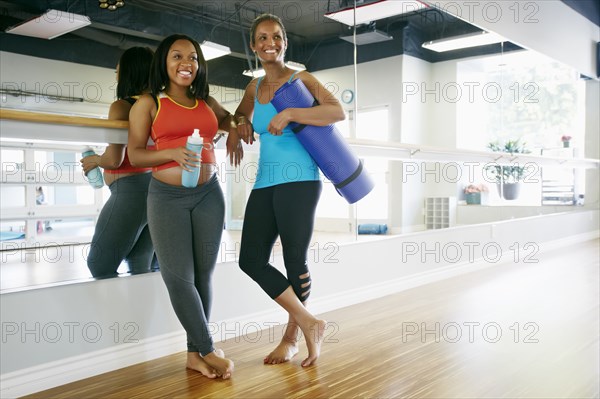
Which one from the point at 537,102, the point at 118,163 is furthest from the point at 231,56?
the point at 537,102

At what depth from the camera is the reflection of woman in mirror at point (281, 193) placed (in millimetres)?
2188

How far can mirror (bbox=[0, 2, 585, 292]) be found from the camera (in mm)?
1966

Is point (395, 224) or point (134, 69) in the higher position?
point (134, 69)

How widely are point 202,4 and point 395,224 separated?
1968mm

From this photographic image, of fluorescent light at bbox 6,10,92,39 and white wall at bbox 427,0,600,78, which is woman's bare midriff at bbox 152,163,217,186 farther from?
white wall at bbox 427,0,600,78

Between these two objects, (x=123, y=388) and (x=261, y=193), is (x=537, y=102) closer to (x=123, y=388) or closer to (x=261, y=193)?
(x=261, y=193)

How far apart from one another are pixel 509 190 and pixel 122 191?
428 centimetres

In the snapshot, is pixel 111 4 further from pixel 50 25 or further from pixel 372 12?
pixel 372 12

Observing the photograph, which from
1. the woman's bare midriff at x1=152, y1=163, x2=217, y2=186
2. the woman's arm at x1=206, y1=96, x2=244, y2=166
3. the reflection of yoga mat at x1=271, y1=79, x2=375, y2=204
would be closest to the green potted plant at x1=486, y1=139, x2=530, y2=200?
the reflection of yoga mat at x1=271, y1=79, x2=375, y2=204

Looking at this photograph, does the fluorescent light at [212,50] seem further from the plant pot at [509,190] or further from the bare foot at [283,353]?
the plant pot at [509,190]

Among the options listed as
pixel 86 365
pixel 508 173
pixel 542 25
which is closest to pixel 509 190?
pixel 508 173

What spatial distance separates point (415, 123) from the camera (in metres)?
4.20

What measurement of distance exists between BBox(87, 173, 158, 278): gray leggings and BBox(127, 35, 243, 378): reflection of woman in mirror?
19cm

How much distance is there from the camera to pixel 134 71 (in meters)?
2.23
